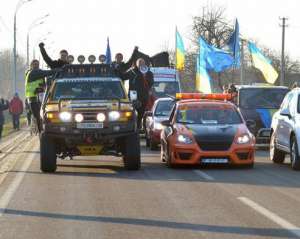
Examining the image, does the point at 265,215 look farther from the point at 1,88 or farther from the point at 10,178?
the point at 1,88

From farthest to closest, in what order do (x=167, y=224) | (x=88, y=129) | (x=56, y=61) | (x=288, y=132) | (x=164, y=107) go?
(x=164, y=107)
(x=56, y=61)
(x=288, y=132)
(x=88, y=129)
(x=167, y=224)

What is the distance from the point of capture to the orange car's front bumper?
16078 millimetres

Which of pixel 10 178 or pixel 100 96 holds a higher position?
pixel 100 96

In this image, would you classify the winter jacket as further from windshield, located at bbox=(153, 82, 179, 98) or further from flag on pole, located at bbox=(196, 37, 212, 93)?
flag on pole, located at bbox=(196, 37, 212, 93)

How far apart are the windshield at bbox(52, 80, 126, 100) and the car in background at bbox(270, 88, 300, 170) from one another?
3475mm

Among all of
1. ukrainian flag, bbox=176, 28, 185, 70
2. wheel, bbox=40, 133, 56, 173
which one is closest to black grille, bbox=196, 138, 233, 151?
wheel, bbox=40, 133, 56, 173

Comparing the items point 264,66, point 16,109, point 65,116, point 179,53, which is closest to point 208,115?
point 65,116

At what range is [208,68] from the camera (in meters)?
32.5

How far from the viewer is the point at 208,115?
682 inches

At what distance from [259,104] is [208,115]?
534 centimetres

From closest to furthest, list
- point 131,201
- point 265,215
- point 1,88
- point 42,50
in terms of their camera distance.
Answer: point 265,215 → point 131,201 → point 42,50 → point 1,88

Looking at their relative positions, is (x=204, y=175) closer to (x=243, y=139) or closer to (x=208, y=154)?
(x=208, y=154)

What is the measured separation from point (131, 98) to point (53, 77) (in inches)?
69.9

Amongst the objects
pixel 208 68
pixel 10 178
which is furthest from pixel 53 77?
pixel 208 68
